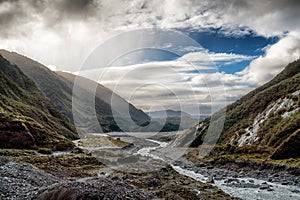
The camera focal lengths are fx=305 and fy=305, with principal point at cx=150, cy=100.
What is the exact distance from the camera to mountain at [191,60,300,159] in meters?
65.1

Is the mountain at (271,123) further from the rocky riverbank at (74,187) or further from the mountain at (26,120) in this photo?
the mountain at (26,120)

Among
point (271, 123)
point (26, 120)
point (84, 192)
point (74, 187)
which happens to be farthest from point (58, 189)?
point (26, 120)

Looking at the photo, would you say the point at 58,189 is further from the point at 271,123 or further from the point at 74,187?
the point at 271,123

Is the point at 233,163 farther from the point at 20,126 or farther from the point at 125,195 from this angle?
the point at 20,126

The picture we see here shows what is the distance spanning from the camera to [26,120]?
98188 mm

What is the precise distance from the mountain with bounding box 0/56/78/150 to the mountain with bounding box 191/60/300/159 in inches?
2145

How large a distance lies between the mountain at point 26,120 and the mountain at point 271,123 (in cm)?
5448

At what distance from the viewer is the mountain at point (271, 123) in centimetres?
6512

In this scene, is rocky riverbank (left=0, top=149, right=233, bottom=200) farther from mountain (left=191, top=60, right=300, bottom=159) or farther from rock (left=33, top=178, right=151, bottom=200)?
mountain (left=191, top=60, right=300, bottom=159)

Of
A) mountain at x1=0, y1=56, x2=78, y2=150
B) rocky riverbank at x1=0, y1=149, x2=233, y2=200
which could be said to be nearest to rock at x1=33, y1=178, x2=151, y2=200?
rocky riverbank at x1=0, y1=149, x2=233, y2=200

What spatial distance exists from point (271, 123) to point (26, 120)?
75.1m

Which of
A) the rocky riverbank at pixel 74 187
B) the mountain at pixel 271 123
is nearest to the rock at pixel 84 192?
the rocky riverbank at pixel 74 187

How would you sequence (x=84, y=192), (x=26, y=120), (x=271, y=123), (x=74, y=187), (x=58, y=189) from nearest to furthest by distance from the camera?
(x=84, y=192), (x=74, y=187), (x=58, y=189), (x=271, y=123), (x=26, y=120)

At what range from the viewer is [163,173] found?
58719 millimetres
